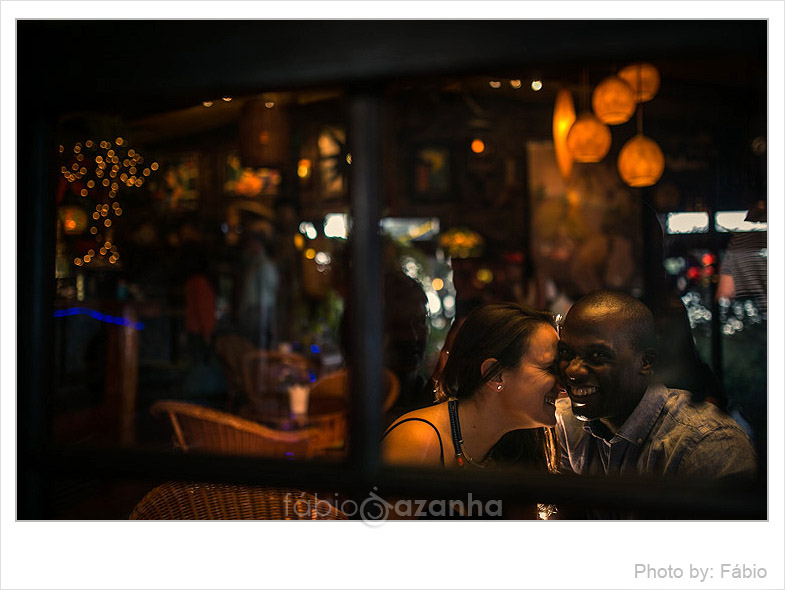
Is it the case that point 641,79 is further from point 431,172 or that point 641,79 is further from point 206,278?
point 206,278

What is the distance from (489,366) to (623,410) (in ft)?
1.13

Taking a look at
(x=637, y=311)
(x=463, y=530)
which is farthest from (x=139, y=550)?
(x=637, y=311)

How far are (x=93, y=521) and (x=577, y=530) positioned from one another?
1080 mm

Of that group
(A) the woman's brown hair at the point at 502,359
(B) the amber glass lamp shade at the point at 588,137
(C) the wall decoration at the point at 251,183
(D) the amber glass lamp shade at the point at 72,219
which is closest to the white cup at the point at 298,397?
(D) the amber glass lamp shade at the point at 72,219

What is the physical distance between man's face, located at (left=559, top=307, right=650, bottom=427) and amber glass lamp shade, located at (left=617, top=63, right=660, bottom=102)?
1687mm

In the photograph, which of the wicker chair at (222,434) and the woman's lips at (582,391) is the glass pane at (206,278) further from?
the woman's lips at (582,391)

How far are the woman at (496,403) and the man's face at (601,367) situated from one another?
0.05 meters

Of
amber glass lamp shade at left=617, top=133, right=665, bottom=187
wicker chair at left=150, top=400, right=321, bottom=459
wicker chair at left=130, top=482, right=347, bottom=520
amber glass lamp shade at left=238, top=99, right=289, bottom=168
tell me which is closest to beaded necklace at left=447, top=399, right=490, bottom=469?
wicker chair at left=130, top=482, right=347, bottom=520

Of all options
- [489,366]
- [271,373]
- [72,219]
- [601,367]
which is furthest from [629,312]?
[271,373]

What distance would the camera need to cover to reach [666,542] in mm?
1288

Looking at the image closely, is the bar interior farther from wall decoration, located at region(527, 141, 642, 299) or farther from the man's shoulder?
wall decoration, located at region(527, 141, 642, 299)

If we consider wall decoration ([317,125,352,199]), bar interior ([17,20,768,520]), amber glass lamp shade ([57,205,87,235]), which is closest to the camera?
bar interior ([17,20,768,520])

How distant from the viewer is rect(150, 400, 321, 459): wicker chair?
7.95 ft

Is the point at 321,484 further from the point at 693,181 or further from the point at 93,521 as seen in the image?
the point at 693,181
